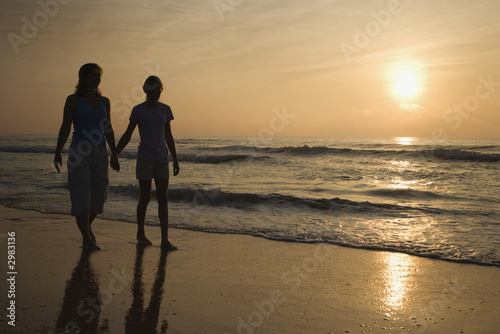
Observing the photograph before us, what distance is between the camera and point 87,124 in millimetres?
4145

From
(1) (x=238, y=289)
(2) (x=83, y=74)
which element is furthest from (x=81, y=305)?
(2) (x=83, y=74)

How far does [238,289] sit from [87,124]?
2235mm

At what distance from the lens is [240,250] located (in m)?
4.91

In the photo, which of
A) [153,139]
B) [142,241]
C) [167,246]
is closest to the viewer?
[153,139]

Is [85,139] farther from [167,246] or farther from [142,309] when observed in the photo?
[142,309]

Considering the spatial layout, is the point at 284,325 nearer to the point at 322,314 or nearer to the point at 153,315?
the point at 322,314

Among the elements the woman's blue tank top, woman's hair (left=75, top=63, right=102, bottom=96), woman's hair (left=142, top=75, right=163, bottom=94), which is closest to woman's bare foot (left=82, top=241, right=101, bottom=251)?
the woman's blue tank top

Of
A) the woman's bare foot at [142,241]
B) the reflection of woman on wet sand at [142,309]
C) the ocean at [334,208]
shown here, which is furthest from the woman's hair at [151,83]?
the ocean at [334,208]

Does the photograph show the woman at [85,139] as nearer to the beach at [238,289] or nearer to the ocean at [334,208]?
the beach at [238,289]

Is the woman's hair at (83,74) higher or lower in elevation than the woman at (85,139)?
higher

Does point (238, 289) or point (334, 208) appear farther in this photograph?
point (334, 208)

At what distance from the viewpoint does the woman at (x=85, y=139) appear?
4.09 metres

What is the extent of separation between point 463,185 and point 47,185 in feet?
39.3

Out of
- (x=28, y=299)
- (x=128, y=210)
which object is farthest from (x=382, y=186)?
(x=28, y=299)
